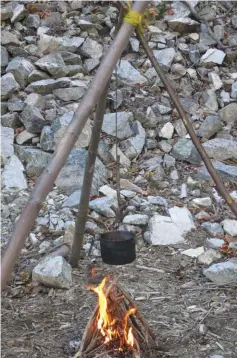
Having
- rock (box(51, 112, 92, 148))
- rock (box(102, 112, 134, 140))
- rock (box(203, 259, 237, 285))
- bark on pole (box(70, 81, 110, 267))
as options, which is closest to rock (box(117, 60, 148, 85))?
rock (box(102, 112, 134, 140))

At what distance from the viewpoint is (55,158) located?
242 centimetres

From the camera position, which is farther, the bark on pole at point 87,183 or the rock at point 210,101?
the rock at point 210,101

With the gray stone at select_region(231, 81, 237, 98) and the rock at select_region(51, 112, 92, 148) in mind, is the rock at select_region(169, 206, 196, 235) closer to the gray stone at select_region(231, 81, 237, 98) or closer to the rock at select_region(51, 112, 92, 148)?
the rock at select_region(51, 112, 92, 148)

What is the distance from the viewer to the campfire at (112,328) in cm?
304

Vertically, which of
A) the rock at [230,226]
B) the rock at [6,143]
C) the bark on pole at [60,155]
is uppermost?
the bark on pole at [60,155]

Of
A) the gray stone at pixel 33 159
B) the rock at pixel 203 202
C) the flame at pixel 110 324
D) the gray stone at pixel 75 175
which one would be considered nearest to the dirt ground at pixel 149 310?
the flame at pixel 110 324

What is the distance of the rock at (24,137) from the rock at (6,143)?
0.09 metres

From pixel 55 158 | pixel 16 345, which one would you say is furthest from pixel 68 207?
pixel 55 158

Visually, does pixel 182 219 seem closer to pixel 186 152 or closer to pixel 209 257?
pixel 209 257

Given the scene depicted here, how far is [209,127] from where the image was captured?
6.27 meters

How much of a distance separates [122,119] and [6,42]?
1.95 m

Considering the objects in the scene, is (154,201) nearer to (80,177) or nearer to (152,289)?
(80,177)

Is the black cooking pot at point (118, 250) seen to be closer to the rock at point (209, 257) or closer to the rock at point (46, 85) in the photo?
the rock at point (209, 257)

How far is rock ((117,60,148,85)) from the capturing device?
22.6 feet
